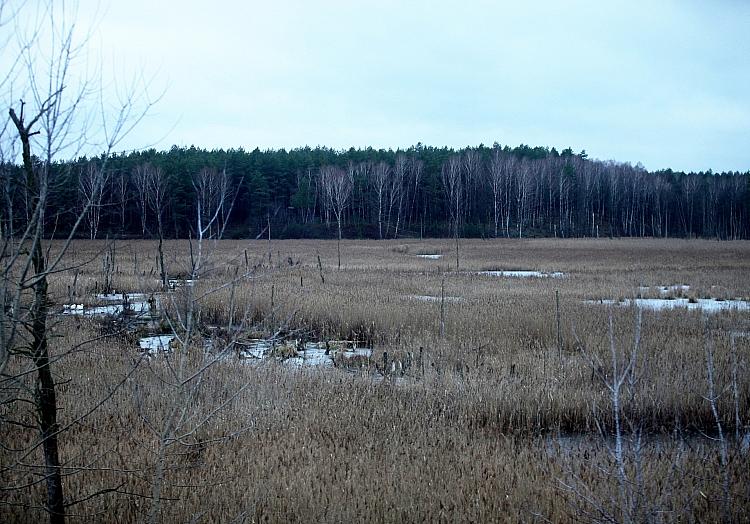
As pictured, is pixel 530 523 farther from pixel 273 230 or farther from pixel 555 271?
pixel 273 230

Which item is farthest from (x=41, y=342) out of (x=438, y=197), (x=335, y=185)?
(x=438, y=197)

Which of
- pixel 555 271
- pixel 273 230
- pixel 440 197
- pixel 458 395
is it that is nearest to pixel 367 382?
pixel 458 395

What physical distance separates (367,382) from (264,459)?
2700 millimetres

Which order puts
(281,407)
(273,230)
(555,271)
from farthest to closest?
(273,230)
(555,271)
(281,407)

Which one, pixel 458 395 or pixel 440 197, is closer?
pixel 458 395

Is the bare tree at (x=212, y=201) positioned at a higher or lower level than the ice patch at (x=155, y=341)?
higher

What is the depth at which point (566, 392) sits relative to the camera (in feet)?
25.3

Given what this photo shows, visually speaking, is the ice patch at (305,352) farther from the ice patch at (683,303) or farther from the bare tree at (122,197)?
the ice patch at (683,303)

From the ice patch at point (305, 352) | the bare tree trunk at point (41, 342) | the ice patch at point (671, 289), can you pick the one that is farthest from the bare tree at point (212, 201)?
the ice patch at point (671, 289)

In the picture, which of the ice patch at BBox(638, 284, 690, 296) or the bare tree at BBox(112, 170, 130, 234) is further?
the ice patch at BBox(638, 284, 690, 296)

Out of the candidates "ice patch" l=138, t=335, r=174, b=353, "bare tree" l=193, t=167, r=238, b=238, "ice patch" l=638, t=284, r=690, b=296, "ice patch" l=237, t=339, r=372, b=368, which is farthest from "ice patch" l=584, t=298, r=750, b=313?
"ice patch" l=138, t=335, r=174, b=353

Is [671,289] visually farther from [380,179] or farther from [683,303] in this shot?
[380,179]

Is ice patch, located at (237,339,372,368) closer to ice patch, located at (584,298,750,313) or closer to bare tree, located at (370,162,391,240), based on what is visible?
ice patch, located at (584,298,750,313)

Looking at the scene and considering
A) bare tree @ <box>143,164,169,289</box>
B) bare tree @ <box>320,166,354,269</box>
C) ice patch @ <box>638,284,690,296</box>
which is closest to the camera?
bare tree @ <box>143,164,169,289</box>
